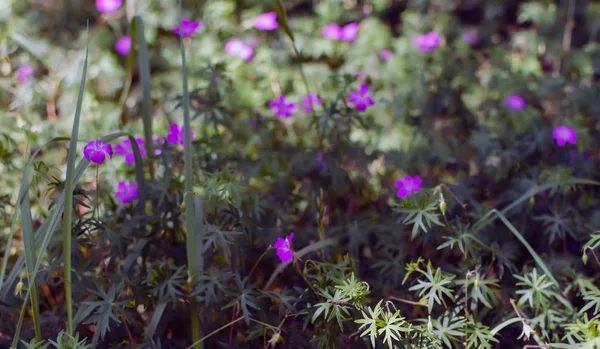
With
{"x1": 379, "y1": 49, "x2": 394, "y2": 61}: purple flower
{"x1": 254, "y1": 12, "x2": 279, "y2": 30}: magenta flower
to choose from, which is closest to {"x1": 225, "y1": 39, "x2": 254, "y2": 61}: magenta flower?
{"x1": 254, "y1": 12, "x2": 279, "y2": 30}: magenta flower

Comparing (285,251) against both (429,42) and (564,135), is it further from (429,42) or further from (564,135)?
(429,42)

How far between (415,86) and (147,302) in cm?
162

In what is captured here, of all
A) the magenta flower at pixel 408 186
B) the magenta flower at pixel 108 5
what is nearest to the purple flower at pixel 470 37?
the magenta flower at pixel 408 186

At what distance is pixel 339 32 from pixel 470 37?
73 cm

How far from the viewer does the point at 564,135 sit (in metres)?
1.83

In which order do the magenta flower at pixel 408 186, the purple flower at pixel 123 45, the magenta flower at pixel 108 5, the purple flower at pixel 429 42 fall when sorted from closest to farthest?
the magenta flower at pixel 408 186, the purple flower at pixel 429 42, the magenta flower at pixel 108 5, the purple flower at pixel 123 45

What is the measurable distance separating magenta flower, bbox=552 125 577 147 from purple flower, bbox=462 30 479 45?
1.28m

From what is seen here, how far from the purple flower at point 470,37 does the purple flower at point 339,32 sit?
0.60 m

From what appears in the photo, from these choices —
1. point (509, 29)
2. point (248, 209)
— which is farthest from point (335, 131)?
point (509, 29)

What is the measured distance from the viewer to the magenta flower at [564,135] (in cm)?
182

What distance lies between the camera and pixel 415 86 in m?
2.47

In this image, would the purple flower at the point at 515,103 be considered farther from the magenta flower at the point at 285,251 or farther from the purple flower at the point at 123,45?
the purple flower at the point at 123,45

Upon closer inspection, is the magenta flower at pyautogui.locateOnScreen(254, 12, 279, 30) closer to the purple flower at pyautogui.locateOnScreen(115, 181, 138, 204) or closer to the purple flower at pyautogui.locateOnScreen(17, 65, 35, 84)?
the purple flower at pyautogui.locateOnScreen(17, 65, 35, 84)

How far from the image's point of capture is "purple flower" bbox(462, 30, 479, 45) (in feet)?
9.88
